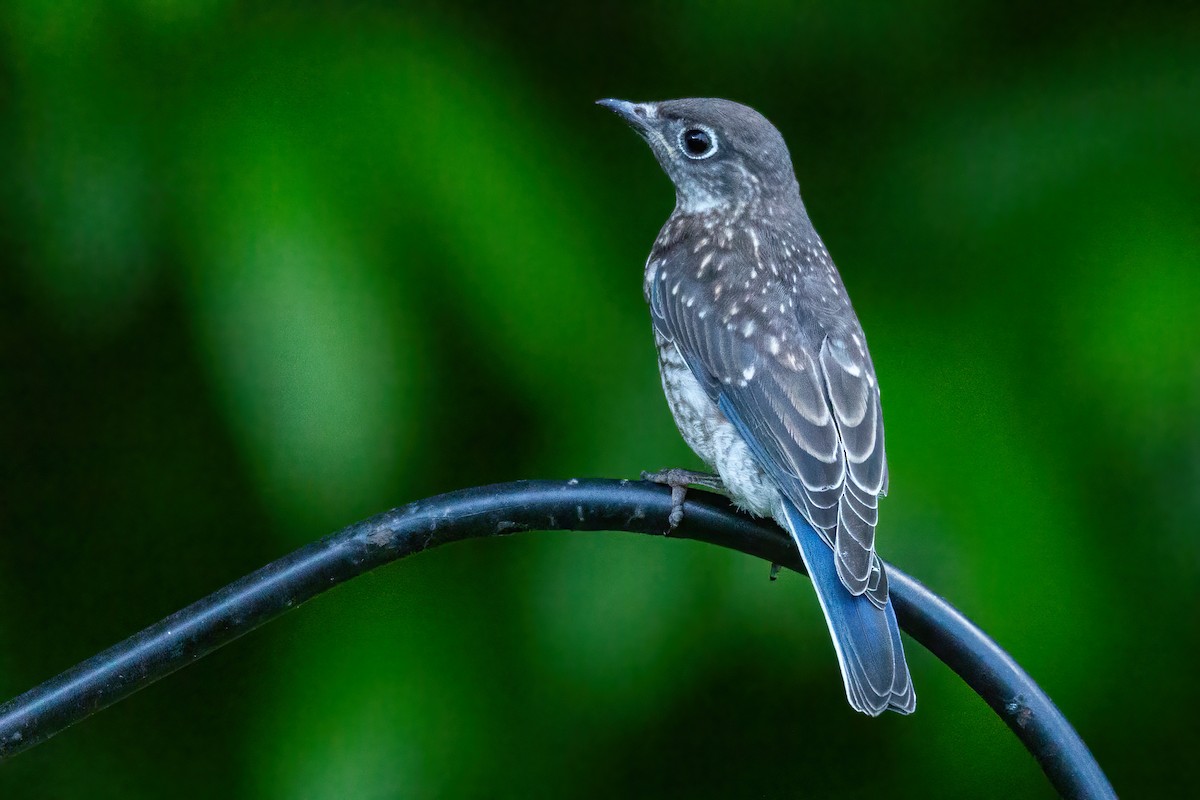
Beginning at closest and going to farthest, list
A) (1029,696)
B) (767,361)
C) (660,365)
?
(1029,696) → (767,361) → (660,365)

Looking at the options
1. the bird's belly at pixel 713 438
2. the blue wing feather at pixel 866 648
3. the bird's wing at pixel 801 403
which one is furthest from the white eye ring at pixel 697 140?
the blue wing feather at pixel 866 648

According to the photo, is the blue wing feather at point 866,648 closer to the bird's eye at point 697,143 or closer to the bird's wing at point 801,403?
the bird's wing at point 801,403

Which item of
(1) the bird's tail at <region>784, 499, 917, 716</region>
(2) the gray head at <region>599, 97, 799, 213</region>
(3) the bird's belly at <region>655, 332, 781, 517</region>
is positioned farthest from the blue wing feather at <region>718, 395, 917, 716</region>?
(2) the gray head at <region>599, 97, 799, 213</region>

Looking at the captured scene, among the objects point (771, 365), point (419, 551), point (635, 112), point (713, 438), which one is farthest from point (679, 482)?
point (635, 112)

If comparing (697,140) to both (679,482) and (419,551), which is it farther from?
(419,551)

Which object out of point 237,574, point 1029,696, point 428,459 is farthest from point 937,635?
point 237,574

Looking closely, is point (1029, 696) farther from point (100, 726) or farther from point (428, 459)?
point (100, 726)
